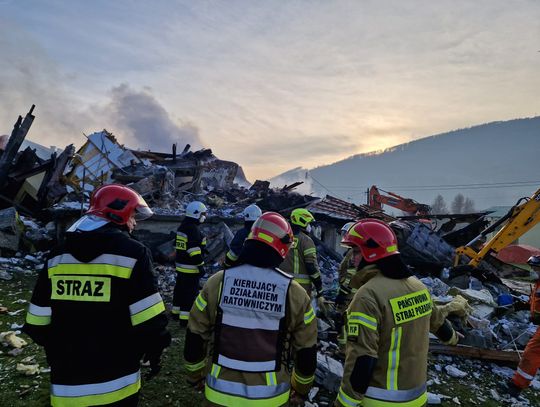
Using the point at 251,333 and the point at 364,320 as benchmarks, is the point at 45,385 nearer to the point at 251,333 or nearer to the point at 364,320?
the point at 251,333

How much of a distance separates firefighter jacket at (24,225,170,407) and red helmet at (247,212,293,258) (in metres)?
0.69

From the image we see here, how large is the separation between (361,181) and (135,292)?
204946 millimetres

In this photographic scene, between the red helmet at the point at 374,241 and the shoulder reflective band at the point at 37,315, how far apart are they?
1.94 m

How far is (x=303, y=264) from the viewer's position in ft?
15.6

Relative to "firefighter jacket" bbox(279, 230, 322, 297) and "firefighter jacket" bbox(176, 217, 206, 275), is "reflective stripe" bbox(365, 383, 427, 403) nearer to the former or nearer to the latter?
"firefighter jacket" bbox(279, 230, 322, 297)

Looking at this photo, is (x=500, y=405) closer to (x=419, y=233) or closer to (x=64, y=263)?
(x=64, y=263)

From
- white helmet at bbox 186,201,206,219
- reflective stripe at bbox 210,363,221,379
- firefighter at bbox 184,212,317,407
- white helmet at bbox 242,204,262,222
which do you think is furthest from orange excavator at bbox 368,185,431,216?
reflective stripe at bbox 210,363,221,379

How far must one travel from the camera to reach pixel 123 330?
1.96 metres

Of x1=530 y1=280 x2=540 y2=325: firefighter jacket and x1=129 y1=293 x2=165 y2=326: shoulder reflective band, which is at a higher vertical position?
x1=129 y1=293 x2=165 y2=326: shoulder reflective band

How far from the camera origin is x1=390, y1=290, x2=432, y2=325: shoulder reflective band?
1.99m

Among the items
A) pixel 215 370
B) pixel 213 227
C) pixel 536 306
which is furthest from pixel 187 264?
pixel 536 306

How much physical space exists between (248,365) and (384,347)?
80 centimetres

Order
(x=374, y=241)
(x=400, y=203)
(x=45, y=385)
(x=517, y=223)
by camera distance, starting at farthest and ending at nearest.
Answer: (x=400, y=203) < (x=517, y=223) < (x=45, y=385) < (x=374, y=241)

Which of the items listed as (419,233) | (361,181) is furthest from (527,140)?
(419,233)
